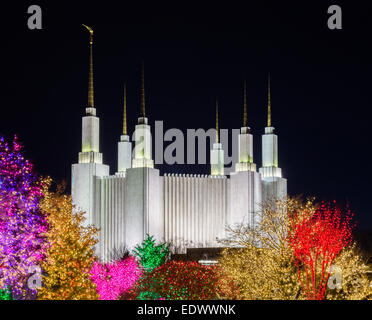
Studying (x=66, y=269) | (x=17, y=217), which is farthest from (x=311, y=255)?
(x=17, y=217)

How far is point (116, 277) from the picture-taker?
43.5 meters

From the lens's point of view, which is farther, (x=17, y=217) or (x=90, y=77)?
(x=90, y=77)

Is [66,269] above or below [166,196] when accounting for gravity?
below

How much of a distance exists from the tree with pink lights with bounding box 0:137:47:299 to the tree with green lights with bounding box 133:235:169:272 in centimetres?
1454

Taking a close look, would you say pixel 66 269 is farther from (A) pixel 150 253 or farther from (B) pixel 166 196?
(B) pixel 166 196

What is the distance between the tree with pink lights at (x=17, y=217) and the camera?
2744 cm

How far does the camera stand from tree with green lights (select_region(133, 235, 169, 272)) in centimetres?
4409

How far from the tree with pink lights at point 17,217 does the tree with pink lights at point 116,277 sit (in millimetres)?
11121

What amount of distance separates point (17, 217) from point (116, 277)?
16.3 metres

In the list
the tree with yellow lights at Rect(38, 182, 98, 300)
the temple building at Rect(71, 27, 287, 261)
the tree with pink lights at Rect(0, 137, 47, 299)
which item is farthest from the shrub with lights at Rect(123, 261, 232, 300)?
the temple building at Rect(71, 27, 287, 261)

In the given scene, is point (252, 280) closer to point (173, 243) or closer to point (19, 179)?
point (19, 179)

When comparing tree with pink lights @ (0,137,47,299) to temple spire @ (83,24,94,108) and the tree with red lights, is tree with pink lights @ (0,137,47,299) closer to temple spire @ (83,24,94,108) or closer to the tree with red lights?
the tree with red lights

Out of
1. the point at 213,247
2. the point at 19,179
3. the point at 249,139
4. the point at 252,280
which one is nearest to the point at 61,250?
the point at 19,179
